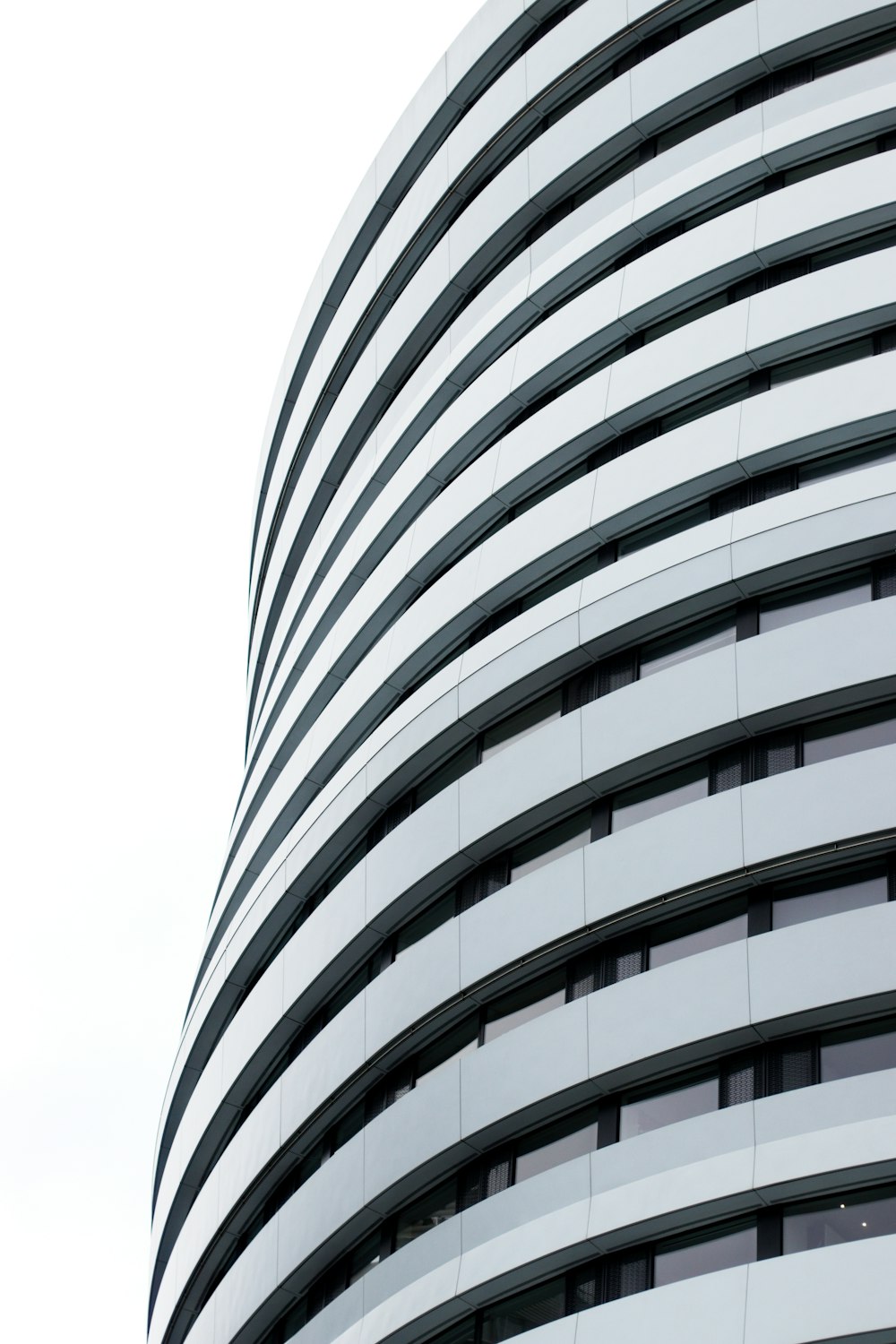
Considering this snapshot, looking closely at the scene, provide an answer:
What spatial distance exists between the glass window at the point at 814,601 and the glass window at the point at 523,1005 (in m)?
5.81

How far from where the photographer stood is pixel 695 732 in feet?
77.6

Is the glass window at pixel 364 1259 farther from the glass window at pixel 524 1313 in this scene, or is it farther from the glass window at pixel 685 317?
the glass window at pixel 685 317

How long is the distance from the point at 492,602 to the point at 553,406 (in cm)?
358

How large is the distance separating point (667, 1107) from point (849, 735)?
17.5 feet

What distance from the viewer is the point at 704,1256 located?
2078 cm

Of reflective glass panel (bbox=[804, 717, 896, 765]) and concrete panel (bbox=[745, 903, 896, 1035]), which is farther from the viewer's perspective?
reflective glass panel (bbox=[804, 717, 896, 765])

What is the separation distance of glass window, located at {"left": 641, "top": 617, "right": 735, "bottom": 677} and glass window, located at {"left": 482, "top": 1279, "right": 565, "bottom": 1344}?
847 centimetres

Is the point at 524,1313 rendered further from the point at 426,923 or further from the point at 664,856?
the point at 426,923

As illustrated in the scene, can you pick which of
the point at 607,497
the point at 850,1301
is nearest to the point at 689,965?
the point at 850,1301

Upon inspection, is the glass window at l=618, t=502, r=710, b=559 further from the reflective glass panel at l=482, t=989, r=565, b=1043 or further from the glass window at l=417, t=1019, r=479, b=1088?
the glass window at l=417, t=1019, r=479, b=1088

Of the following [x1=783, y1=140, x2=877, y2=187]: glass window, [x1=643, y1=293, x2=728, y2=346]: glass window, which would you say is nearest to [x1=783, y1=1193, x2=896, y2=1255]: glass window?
[x1=643, y1=293, x2=728, y2=346]: glass window

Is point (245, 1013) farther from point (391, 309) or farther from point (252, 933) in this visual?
point (391, 309)

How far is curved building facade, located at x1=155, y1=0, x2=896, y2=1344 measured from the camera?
21.1 metres

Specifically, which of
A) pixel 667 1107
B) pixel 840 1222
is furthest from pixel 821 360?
pixel 840 1222
